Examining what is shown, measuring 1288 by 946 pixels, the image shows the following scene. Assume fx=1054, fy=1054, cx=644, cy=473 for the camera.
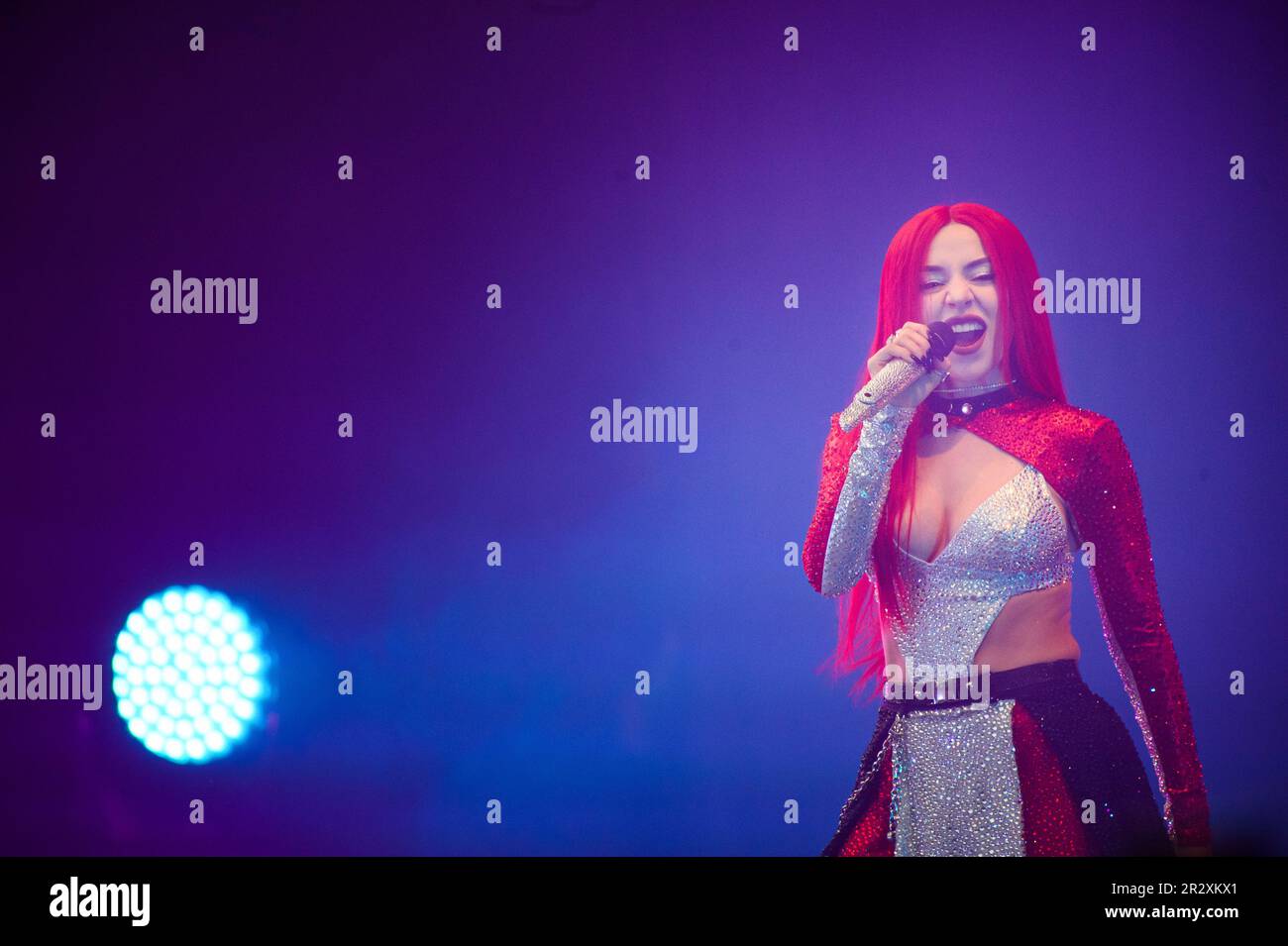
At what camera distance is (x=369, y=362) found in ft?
8.42

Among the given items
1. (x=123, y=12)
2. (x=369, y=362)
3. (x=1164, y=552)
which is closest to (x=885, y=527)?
(x=1164, y=552)

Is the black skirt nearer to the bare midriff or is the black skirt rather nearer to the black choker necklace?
the bare midriff

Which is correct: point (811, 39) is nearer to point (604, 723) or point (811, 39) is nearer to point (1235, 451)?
point (1235, 451)

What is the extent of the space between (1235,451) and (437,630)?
195cm

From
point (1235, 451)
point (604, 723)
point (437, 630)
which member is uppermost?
point (1235, 451)

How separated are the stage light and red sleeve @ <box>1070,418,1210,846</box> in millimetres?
1988

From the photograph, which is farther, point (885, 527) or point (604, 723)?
point (604, 723)

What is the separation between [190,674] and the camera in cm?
258

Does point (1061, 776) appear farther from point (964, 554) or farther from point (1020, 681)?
point (964, 554)

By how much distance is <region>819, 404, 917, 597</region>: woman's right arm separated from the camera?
93.4 inches

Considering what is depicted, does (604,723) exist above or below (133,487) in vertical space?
below

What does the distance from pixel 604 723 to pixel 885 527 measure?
2.70 ft

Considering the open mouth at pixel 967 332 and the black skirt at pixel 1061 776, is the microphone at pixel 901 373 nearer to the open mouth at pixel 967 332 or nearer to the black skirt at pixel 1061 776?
the open mouth at pixel 967 332
